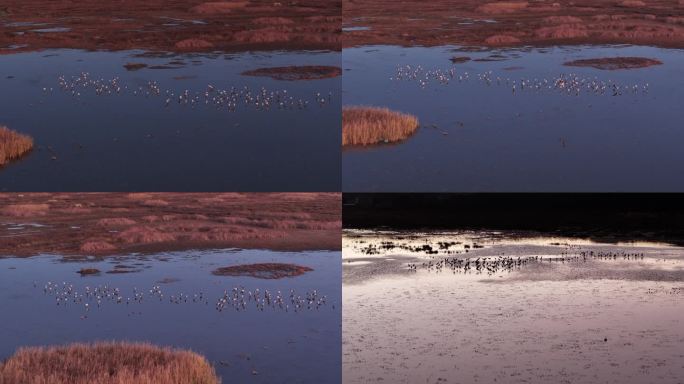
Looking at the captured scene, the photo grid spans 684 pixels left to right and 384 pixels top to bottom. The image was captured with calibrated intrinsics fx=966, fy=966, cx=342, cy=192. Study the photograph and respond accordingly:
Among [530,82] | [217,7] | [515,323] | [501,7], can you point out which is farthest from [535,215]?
[217,7]

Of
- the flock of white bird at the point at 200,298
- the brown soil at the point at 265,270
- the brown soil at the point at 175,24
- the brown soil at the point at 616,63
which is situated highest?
the brown soil at the point at 175,24

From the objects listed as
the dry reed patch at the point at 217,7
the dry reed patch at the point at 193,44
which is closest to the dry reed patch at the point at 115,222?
the dry reed patch at the point at 193,44

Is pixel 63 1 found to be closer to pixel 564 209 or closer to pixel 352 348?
pixel 564 209

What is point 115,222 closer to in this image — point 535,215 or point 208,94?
point 208,94

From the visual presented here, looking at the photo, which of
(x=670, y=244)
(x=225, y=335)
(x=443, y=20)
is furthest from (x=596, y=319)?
(x=443, y=20)

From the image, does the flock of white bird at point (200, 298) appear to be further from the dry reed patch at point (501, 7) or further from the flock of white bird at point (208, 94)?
the dry reed patch at point (501, 7)

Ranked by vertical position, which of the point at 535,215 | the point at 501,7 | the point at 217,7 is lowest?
the point at 535,215
